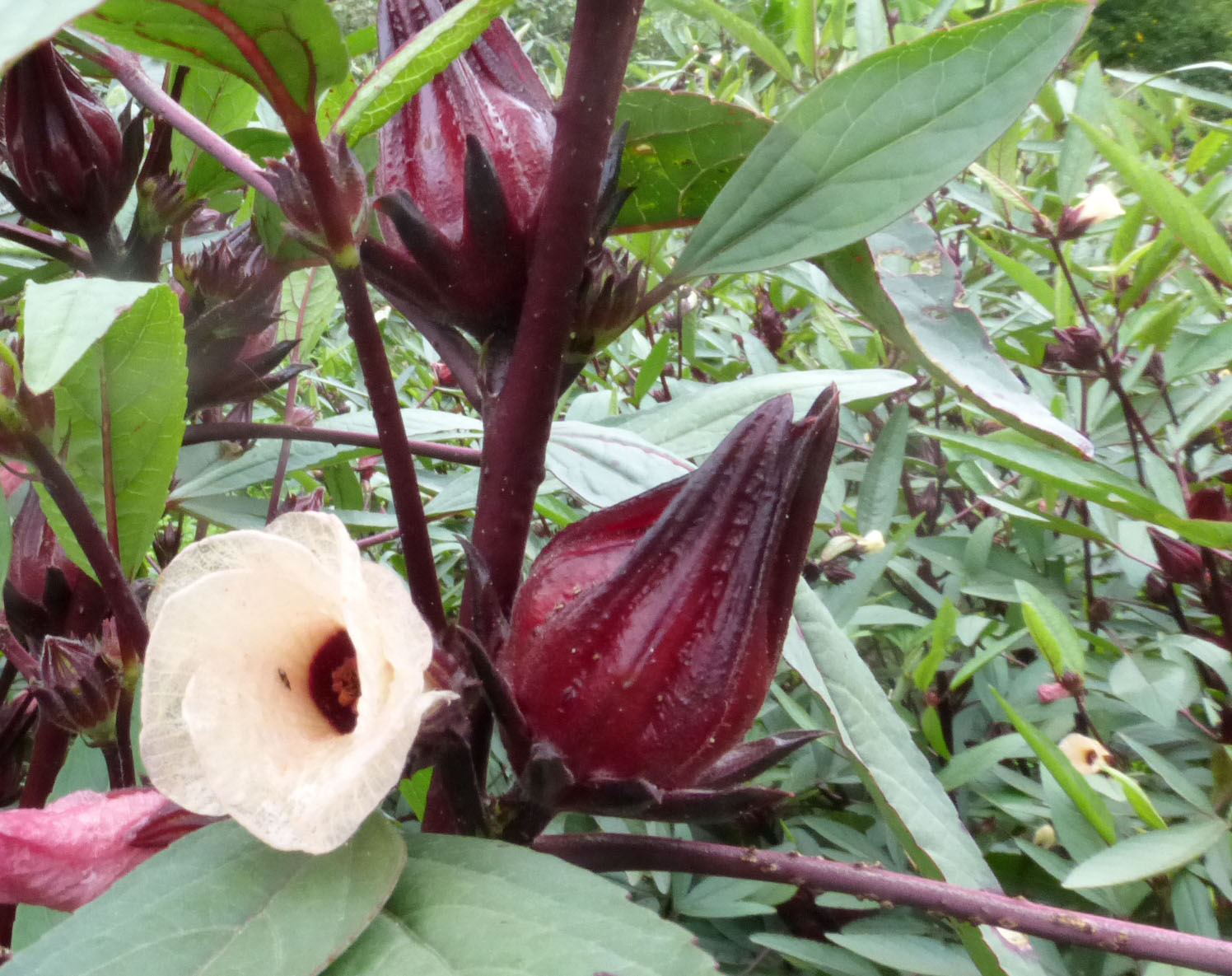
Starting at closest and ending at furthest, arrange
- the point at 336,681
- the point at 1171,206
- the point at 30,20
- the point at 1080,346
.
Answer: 1. the point at 30,20
2. the point at 336,681
3. the point at 1171,206
4. the point at 1080,346

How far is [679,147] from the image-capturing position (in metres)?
0.34

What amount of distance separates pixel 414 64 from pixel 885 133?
150 mm

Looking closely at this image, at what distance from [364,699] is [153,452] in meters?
0.19

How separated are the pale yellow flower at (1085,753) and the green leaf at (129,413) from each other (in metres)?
0.52

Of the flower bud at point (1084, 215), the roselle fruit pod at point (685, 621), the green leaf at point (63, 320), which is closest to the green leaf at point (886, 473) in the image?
the flower bud at point (1084, 215)

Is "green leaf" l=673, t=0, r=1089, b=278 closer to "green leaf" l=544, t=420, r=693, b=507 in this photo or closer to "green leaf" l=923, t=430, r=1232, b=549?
"green leaf" l=544, t=420, r=693, b=507

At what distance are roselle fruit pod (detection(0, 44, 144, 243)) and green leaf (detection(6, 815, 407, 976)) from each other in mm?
307

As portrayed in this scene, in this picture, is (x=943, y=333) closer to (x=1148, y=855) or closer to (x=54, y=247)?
(x=1148, y=855)

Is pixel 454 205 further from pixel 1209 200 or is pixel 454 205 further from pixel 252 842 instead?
pixel 1209 200

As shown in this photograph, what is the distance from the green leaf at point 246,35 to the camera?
22 centimetres

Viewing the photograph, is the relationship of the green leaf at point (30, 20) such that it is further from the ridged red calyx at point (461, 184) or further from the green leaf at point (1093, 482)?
the green leaf at point (1093, 482)

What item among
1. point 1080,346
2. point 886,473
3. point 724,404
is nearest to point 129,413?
point 724,404

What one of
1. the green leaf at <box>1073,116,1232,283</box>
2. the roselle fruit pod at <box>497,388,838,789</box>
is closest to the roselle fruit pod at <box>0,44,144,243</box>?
the roselle fruit pod at <box>497,388,838,789</box>

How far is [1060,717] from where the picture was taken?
0.61 metres
